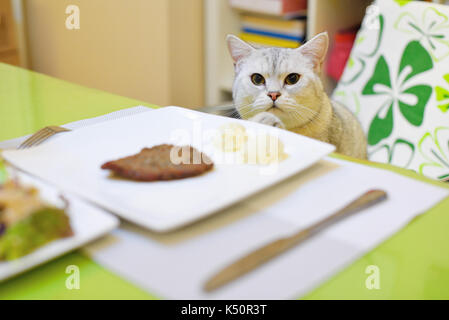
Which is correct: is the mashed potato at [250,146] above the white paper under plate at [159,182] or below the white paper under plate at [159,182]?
above

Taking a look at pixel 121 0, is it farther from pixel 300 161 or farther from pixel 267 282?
pixel 267 282

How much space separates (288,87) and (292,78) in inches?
0.9

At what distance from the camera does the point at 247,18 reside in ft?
7.69

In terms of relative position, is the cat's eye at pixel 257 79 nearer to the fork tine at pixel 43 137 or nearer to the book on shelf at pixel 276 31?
the fork tine at pixel 43 137

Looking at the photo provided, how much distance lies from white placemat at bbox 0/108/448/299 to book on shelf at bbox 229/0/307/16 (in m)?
1.53

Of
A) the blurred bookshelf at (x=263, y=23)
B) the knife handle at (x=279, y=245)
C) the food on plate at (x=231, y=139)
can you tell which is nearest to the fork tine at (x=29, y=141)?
the food on plate at (x=231, y=139)

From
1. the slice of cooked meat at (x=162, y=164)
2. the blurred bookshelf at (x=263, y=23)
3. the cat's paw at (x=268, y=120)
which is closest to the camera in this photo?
the slice of cooked meat at (x=162, y=164)

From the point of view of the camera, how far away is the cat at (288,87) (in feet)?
3.53

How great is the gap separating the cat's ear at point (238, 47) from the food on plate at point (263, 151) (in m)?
0.50

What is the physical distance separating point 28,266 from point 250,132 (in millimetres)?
368

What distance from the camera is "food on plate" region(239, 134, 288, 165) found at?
0.67 meters

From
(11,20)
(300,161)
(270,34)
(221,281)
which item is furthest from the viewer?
(11,20)

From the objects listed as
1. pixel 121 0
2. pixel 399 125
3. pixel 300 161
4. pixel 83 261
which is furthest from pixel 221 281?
pixel 121 0

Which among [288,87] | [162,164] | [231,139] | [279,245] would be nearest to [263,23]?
[288,87]
